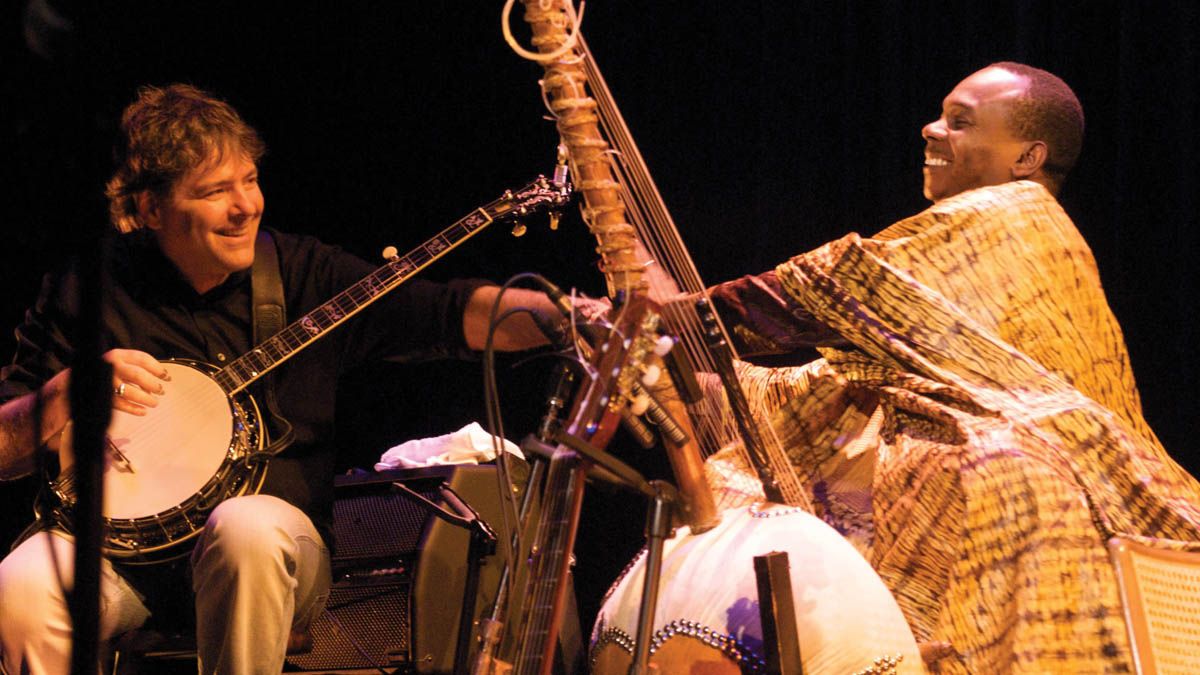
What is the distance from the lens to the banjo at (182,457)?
2.77 m

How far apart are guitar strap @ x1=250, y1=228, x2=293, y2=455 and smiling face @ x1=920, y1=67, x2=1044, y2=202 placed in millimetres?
2036

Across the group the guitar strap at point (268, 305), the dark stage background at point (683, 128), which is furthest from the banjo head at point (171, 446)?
the dark stage background at point (683, 128)

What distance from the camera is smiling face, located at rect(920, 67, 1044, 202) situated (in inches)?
142

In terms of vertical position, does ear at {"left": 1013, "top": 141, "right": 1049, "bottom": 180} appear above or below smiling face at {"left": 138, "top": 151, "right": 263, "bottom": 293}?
above

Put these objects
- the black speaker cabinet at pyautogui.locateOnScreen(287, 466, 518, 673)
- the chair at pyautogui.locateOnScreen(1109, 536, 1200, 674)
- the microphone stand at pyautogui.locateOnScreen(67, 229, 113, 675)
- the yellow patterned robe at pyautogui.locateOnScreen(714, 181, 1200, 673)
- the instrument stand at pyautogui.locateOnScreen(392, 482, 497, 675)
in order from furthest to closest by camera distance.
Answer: the black speaker cabinet at pyautogui.locateOnScreen(287, 466, 518, 673), the instrument stand at pyautogui.locateOnScreen(392, 482, 497, 675), the yellow patterned robe at pyautogui.locateOnScreen(714, 181, 1200, 673), the chair at pyautogui.locateOnScreen(1109, 536, 1200, 674), the microphone stand at pyautogui.locateOnScreen(67, 229, 113, 675)

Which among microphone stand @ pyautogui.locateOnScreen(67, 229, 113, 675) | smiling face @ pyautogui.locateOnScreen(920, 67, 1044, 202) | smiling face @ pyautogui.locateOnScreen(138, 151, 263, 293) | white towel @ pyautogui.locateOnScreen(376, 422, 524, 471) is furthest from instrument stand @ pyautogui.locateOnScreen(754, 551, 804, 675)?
smiling face @ pyautogui.locateOnScreen(920, 67, 1044, 202)

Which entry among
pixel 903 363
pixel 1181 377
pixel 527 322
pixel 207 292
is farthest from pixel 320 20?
pixel 1181 377

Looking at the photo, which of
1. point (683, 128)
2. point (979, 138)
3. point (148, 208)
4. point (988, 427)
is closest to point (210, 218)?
point (148, 208)

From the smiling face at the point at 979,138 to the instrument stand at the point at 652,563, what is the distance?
215 cm

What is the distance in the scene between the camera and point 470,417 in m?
4.90

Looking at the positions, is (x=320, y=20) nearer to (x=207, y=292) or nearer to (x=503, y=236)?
(x=503, y=236)

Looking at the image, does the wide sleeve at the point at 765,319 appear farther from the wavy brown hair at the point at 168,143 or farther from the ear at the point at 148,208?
the ear at the point at 148,208

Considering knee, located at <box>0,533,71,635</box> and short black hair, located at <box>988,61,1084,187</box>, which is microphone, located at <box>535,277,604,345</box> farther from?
short black hair, located at <box>988,61,1084,187</box>

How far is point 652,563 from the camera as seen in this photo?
1813 millimetres
